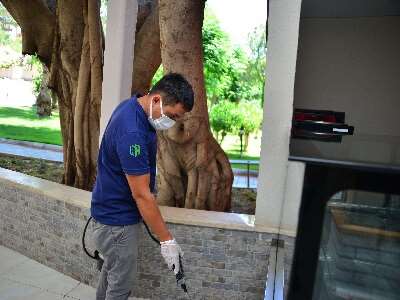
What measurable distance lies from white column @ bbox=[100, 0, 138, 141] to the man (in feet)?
4.00

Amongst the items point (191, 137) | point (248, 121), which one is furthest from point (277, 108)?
point (248, 121)

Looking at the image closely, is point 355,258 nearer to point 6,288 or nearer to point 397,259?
point 397,259

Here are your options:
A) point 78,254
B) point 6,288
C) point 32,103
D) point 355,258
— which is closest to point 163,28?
point 78,254

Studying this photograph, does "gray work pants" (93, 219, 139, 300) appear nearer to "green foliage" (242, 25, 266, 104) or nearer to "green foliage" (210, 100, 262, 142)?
"green foliage" (210, 100, 262, 142)

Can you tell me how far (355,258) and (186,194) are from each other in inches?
128

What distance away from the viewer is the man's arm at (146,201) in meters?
2.47

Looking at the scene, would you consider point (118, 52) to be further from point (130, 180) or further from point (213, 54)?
point (213, 54)

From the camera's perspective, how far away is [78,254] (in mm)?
3867

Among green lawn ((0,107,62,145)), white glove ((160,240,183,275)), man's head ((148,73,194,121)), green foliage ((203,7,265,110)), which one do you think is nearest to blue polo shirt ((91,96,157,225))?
man's head ((148,73,194,121))

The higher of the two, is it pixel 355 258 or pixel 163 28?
pixel 163 28

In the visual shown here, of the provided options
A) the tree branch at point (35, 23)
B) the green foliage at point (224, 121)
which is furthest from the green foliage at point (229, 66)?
the tree branch at point (35, 23)

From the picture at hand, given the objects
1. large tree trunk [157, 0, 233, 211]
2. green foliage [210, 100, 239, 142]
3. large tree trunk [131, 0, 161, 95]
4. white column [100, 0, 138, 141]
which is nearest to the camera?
white column [100, 0, 138, 141]

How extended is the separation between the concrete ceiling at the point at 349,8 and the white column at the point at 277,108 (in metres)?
2.22

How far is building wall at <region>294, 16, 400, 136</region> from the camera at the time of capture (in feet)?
19.9
